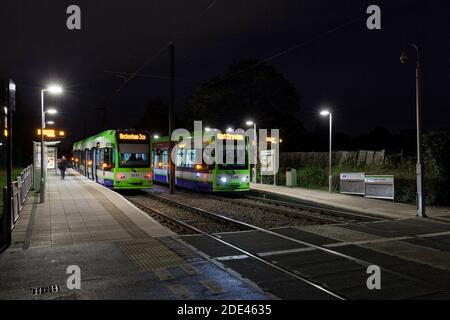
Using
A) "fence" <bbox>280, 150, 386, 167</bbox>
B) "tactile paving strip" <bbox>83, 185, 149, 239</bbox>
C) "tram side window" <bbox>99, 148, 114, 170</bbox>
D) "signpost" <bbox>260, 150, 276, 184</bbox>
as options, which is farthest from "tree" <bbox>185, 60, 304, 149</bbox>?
"tactile paving strip" <bbox>83, 185, 149, 239</bbox>

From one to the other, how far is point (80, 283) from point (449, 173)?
15667mm

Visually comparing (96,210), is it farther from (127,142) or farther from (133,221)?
(127,142)

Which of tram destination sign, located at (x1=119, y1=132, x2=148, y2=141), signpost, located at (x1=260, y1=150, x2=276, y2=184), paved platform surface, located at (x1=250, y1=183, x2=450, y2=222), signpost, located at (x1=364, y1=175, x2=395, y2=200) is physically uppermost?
tram destination sign, located at (x1=119, y1=132, x2=148, y2=141)

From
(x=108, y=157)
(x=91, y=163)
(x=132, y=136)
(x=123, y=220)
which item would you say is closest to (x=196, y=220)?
(x=123, y=220)

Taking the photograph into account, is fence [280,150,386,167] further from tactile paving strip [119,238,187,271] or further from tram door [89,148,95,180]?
tactile paving strip [119,238,187,271]

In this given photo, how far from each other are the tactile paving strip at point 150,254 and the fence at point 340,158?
63.8ft

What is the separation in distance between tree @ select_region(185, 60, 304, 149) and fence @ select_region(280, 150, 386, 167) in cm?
1223

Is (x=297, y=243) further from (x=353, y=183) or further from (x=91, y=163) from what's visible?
(x=91, y=163)

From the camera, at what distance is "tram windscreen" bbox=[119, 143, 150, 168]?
2358 cm

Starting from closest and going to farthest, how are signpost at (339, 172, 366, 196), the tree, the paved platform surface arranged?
the paved platform surface, signpost at (339, 172, 366, 196), the tree

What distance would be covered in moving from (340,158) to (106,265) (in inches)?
964

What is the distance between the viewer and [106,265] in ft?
25.7

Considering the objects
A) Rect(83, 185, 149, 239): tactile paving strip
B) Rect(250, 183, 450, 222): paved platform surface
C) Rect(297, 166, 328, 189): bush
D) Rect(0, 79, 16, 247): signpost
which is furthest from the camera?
Rect(297, 166, 328, 189): bush
